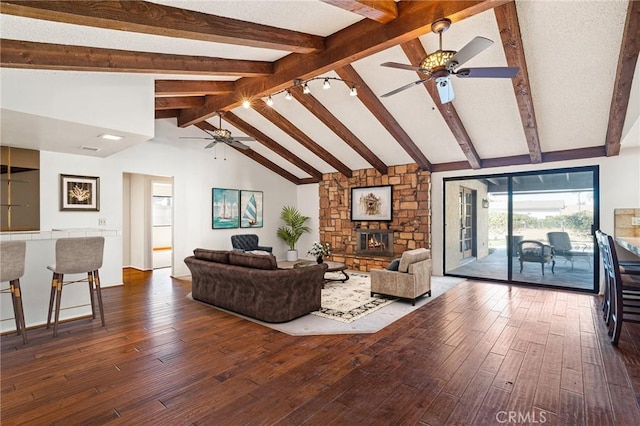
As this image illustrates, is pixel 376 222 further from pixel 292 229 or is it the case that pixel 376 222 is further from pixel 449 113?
pixel 449 113

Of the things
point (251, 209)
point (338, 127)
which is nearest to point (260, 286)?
point (338, 127)

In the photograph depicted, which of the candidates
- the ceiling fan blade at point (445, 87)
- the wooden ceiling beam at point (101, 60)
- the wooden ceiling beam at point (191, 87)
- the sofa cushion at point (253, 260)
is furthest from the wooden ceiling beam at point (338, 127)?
the sofa cushion at point (253, 260)

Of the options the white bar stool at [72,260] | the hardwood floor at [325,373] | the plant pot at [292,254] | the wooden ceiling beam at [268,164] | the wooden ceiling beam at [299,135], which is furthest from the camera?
the plant pot at [292,254]

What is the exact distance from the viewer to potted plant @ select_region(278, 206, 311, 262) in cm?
920

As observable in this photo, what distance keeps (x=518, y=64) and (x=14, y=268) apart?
19.7ft

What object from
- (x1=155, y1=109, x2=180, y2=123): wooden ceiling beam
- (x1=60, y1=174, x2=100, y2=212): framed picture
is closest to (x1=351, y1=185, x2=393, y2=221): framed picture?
(x1=155, y1=109, x2=180, y2=123): wooden ceiling beam

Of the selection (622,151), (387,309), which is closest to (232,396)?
(387,309)

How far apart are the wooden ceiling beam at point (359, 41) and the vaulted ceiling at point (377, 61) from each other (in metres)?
0.01

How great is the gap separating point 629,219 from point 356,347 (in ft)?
17.3

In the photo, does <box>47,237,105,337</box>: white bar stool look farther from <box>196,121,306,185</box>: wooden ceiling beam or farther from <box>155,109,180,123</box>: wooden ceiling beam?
<box>196,121,306,185</box>: wooden ceiling beam

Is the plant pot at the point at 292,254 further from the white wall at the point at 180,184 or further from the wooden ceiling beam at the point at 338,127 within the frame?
the wooden ceiling beam at the point at 338,127

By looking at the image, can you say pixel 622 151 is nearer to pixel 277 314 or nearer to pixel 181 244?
pixel 277 314

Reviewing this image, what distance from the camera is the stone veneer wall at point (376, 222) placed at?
7.15 metres

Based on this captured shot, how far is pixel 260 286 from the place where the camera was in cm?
385
